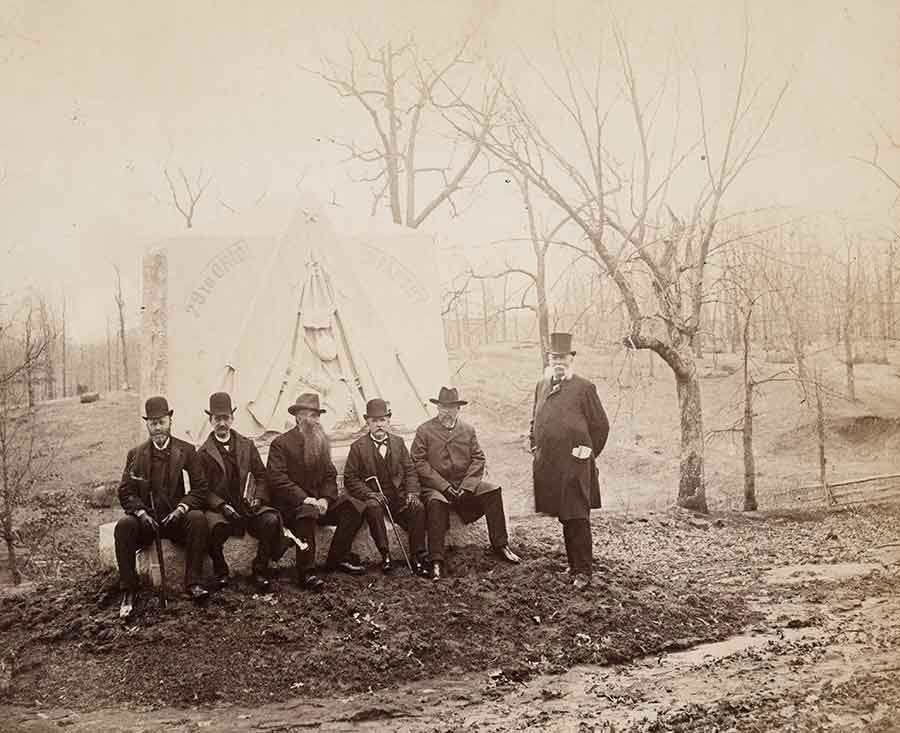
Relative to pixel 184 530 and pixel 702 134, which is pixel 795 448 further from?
pixel 184 530

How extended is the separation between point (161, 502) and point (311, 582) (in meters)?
0.95

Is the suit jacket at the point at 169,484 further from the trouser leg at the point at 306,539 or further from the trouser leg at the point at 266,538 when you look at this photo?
the trouser leg at the point at 306,539

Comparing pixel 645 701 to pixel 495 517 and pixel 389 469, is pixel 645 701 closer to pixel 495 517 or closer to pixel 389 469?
pixel 495 517

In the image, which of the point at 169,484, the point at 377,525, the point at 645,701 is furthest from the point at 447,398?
the point at 645,701

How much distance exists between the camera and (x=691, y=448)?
28.9 feet

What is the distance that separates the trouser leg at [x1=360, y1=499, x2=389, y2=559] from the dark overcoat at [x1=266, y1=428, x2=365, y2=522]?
0.24 ft

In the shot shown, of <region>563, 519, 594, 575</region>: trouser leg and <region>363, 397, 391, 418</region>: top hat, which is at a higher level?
<region>363, 397, 391, 418</region>: top hat

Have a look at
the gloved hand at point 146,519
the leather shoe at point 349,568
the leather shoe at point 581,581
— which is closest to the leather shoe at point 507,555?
A: the leather shoe at point 581,581

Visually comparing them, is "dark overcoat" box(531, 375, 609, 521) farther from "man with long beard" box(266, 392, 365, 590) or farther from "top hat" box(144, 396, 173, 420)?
"top hat" box(144, 396, 173, 420)

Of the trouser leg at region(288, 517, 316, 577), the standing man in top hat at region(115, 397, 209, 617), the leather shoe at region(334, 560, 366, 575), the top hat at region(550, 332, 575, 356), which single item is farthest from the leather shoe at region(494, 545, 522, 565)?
the standing man in top hat at region(115, 397, 209, 617)

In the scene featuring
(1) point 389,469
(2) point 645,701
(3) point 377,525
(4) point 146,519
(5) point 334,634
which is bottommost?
(2) point 645,701

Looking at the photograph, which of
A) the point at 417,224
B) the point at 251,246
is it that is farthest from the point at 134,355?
the point at 251,246

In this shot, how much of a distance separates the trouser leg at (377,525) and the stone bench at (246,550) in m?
0.26

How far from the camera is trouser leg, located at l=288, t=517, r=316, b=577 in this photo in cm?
491
